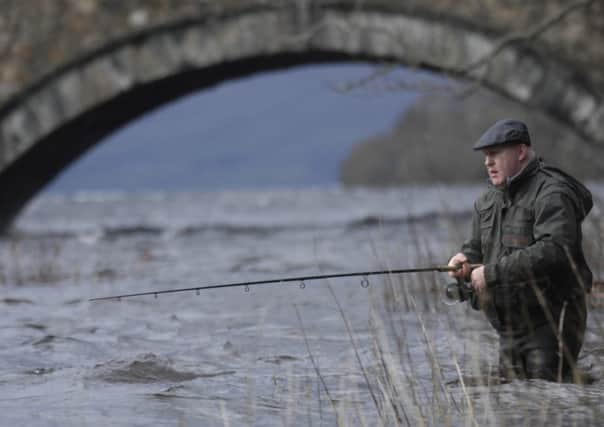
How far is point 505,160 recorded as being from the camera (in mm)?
4809

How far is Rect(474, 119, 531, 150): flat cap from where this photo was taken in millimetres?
4758

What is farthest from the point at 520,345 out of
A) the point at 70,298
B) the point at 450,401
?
the point at 70,298

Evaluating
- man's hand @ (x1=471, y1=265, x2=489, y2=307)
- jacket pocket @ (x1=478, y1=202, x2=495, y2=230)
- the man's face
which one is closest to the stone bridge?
jacket pocket @ (x1=478, y1=202, x2=495, y2=230)

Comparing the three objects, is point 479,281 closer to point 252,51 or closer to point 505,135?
point 505,135

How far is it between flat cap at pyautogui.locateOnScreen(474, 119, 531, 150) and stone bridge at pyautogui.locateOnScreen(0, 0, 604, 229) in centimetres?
830

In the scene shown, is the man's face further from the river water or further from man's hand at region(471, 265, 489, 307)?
the river water

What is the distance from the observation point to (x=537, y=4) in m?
13.5

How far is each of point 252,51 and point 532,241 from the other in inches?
386

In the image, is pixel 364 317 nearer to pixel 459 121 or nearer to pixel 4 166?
pixel 4 166

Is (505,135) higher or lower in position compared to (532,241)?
higher

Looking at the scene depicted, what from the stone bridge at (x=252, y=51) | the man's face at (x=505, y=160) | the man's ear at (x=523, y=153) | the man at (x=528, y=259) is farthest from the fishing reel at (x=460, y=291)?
the stone bridge at (x=252, y=51)

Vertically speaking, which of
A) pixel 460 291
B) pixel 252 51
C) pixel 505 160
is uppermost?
pixel 252 51

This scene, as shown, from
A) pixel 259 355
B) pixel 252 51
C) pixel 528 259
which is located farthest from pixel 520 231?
pixel 252 51

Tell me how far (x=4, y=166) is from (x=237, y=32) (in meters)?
3.38
